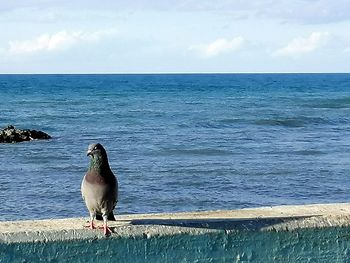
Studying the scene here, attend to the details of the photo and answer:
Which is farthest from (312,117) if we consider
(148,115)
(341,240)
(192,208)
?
(341,240)

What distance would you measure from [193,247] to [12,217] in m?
12.4

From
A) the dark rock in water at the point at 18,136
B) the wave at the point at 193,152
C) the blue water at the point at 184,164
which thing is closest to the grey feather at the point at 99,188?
the blue water at the point at 184,164

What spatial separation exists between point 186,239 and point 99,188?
50 centimetres

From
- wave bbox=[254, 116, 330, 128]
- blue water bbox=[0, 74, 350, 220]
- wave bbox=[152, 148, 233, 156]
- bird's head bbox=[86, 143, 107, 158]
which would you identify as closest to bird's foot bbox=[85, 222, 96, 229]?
bird's head bbox=[86, 143, 107, 158]

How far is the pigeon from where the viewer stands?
3.86 m

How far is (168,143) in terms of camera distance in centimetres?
3192

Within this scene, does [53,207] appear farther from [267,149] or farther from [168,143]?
[168,143]

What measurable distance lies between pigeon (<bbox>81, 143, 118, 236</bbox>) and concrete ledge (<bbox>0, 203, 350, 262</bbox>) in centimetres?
8

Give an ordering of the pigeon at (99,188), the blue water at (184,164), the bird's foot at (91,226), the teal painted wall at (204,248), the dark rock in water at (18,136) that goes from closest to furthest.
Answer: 1. the teal painted wall at (204,248)
2. the bird's foot at (91,226)
3. the pigeon at (99,188)
4. the blue water at (184,164)
5. the dark rock in water at (18,136)

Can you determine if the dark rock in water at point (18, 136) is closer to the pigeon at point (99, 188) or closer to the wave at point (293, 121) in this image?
the wave at point (293, 121)

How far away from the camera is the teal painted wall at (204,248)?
352 cm

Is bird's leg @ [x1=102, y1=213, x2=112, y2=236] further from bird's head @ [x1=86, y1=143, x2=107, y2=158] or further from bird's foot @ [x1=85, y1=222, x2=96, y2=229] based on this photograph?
bird's head @ [x1=86, y1=143, x2=107, y2=158]

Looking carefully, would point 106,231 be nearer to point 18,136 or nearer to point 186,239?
point 186,239

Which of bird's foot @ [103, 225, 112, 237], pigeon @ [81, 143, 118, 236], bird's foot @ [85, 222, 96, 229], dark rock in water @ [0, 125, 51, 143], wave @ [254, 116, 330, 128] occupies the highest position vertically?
pigeon @ [81, 143, 118, 236]
